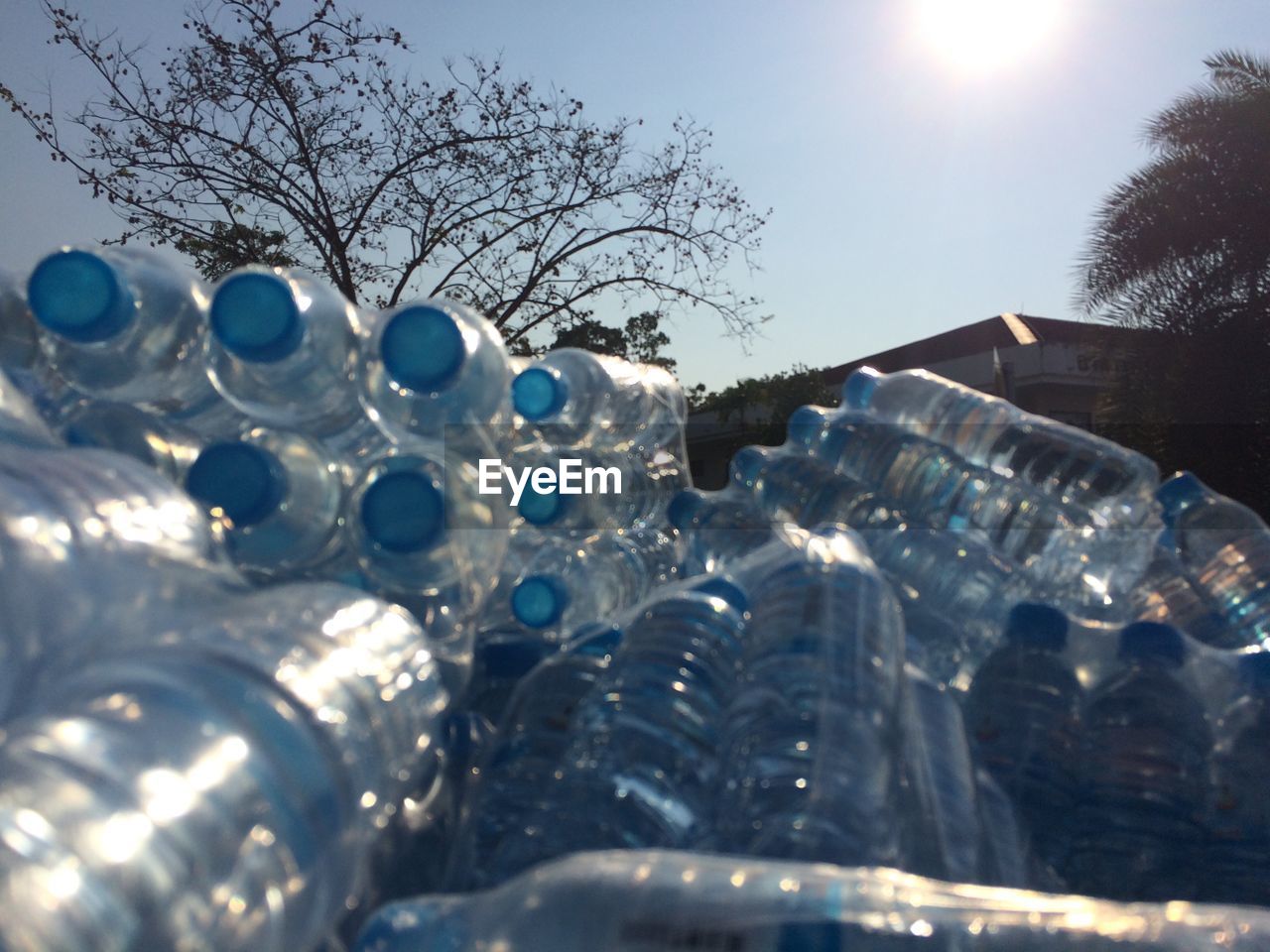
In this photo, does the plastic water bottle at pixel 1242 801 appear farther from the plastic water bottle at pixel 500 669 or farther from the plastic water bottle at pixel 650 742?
the plastic water bottle at pixel 500 669

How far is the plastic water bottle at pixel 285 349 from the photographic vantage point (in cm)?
201

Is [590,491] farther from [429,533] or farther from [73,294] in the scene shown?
[73,294]

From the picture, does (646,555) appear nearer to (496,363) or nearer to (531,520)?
(531,520)

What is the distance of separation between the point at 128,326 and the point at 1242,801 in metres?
2.12

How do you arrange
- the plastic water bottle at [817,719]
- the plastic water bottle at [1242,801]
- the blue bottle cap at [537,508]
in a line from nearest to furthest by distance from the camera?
the plastic water bottle at [817,719] → the plastic water bottle at [1242,801] → the blue bottle cap at [537,508]

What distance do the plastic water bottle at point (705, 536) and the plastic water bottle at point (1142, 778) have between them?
3.94 feet

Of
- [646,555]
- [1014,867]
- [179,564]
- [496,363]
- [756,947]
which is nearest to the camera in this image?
[756,947]

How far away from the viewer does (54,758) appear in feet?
3.06

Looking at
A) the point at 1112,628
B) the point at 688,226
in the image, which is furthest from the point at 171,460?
the point at 688,226

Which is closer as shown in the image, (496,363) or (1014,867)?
(1014,867)

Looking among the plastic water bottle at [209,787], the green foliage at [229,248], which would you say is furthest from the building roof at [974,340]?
the plastic water bottle at [209,787]

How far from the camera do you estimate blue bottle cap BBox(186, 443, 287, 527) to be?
192 cm

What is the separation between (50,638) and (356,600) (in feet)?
1.28

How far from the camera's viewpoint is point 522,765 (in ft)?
5.98
